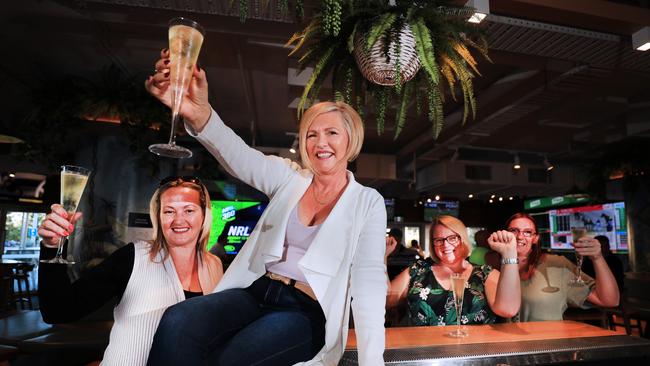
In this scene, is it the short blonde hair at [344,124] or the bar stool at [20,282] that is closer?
the short blonde hair at [344,124]

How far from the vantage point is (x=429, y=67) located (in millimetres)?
1708

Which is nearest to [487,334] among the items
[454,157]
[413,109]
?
[413,109]

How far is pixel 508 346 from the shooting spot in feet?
5.85

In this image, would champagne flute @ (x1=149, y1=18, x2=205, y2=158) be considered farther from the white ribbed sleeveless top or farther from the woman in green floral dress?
the woman in green floral dress

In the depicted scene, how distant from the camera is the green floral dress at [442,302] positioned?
8.18 ft

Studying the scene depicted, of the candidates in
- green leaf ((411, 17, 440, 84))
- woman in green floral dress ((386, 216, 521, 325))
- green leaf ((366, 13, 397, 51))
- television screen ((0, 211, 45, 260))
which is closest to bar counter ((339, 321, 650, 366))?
woman in green floral dress ((386, 216, 521, 325))

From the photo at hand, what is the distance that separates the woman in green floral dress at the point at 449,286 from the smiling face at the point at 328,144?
1.20 meters

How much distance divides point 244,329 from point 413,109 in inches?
204

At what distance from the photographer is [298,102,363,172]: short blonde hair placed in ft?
4.83

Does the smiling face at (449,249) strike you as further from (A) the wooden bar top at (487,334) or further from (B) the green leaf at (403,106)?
(B) the green leaf at (403,106)

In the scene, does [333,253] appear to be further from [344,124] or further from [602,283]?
[602,283]

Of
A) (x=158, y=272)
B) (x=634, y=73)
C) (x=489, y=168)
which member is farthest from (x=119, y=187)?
(x=489, y=168)

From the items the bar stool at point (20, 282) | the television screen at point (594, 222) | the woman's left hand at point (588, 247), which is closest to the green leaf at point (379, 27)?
the woman's left hand at point (588, 247)

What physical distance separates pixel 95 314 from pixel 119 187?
2.28 metres
